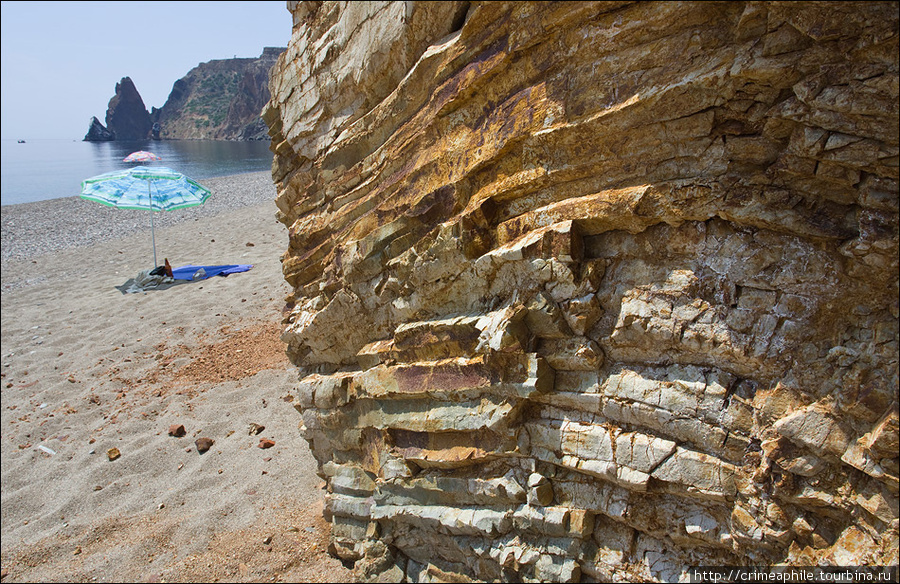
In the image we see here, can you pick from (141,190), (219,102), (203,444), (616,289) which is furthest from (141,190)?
(219,102)

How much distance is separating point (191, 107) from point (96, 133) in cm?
1860

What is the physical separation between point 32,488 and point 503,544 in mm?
5929

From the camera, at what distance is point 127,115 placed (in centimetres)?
11331

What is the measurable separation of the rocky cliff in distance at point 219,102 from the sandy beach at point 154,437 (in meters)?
76.8

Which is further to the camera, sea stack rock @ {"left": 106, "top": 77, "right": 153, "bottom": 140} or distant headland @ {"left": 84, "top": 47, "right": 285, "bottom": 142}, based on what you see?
sea stack rock @ {"left": 106, "top": 77, "right": 153, "bottom": 140}

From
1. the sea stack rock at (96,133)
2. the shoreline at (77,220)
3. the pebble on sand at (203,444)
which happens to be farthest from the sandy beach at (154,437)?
the sea stack rock at (96,133)

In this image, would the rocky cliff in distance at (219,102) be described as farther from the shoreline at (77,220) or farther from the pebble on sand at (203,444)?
the pebble on sand at (203,444)

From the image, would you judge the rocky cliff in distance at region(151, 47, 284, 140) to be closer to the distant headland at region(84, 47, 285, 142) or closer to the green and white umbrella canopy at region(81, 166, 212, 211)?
the distant headland at region(84, 47, 285, 142)

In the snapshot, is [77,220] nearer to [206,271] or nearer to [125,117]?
[206,271]

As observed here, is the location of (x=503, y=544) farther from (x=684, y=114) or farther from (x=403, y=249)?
(x=684, y=114)

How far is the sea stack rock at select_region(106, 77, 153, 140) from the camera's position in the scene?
112812 millimetres

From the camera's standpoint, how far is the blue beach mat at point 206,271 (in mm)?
13172

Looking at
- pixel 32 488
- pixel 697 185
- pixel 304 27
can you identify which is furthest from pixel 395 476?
pixel 32 488

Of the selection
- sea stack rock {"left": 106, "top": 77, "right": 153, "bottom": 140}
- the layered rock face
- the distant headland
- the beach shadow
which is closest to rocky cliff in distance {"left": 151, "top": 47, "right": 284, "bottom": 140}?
the distant headland
